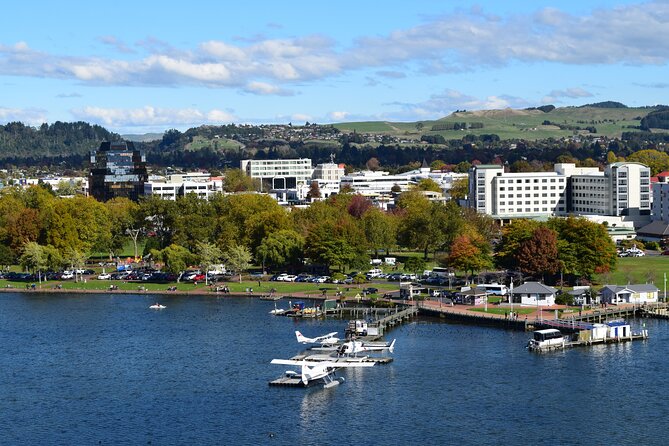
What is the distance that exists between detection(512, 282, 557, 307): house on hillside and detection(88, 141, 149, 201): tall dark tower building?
94253 mm

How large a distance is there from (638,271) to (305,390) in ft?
150

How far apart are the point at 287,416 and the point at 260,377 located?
795 cm

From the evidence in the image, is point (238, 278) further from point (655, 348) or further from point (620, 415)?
point (620, 415)

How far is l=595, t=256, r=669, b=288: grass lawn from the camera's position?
291ft

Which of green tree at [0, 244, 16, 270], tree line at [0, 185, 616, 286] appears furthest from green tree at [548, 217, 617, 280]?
green tree at [0, 244, 16, 270]

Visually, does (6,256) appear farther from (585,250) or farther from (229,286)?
(585,250)

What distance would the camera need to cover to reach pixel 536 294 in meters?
80.8

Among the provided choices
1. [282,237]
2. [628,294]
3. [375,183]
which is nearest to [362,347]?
[628,294]

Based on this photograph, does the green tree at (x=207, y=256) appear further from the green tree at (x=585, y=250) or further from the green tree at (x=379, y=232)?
the green tree at (x=585, y=250)

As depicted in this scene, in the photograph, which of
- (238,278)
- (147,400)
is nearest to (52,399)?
(147,400)

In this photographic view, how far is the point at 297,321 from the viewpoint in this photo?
258ft

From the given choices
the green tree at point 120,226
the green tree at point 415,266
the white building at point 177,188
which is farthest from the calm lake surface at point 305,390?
the white building at point 177,188

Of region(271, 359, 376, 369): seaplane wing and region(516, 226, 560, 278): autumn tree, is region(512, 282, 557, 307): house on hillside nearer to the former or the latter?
region(516, 226, 560, 278): autumn tree

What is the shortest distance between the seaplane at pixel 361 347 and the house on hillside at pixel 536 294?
649 inches
